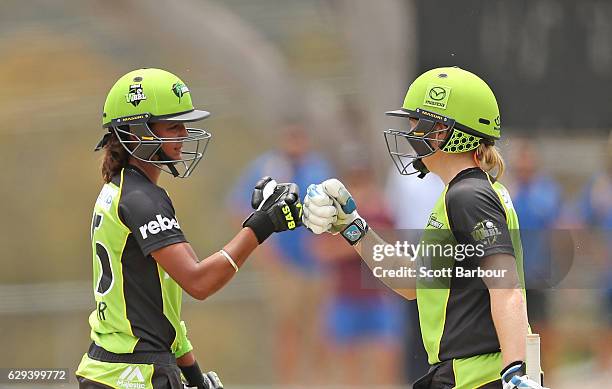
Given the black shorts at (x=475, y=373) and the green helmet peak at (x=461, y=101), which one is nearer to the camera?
the black shorts at (x=475, y=373)

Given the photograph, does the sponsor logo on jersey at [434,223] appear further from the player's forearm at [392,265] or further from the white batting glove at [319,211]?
the white batting glove at [319,211]

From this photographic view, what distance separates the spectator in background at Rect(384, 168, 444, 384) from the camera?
282 inches

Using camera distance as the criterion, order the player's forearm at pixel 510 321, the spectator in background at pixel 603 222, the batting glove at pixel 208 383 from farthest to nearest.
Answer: the spectator in background at pixel 603 222 → the batting glove at pixel 208 383 → the player's forearm at pixel 510 321

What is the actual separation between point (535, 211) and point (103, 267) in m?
3.86

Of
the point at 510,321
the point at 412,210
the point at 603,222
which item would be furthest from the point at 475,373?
the point at 603,222

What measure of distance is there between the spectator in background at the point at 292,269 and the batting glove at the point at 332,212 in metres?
3.08

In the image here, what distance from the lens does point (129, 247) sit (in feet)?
13.9

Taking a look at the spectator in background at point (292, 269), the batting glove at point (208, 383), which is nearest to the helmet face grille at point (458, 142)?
the batting glove at point (208, 383)

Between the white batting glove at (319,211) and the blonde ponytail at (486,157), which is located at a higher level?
the blonde ponytail at (486,157)

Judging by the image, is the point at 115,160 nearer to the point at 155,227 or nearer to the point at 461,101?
the point at 155,227

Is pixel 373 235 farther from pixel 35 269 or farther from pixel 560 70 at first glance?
pixel 35 269

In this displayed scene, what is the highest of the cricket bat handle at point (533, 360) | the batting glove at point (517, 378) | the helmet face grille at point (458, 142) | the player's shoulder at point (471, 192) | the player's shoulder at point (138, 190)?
the helmet face grille at point (458, 142)

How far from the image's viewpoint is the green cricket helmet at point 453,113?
4.15 m

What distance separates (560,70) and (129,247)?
4.60 m
